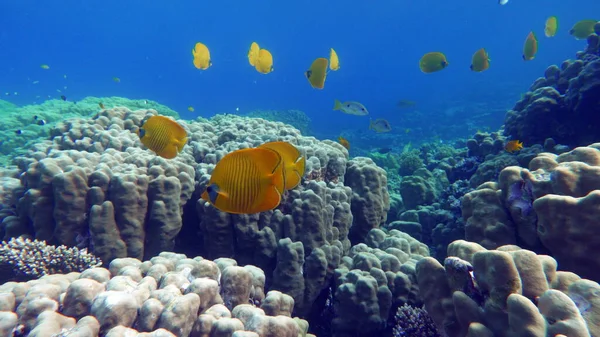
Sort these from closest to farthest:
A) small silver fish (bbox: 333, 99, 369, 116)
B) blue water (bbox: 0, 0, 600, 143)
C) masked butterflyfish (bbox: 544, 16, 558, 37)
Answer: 1. small silver fish (bbox: 333, 99, 369, 116)
2. masked butterflyfish (bbox: 544, 16, 558, 37)
3. blue water (bbox: 0, 0, 600, 143)

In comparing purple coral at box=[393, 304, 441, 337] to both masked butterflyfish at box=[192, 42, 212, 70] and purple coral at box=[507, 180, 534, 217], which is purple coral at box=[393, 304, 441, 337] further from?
masked butterflyfish at box=[192, 42, 212, 70]

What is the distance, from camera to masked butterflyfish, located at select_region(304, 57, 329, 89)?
6.30 m

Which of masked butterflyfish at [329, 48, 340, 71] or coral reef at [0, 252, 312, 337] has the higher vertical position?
masked butterflyfish at [329, 48, 340, 71]

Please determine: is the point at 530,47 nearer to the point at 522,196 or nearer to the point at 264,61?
the point at 522,196

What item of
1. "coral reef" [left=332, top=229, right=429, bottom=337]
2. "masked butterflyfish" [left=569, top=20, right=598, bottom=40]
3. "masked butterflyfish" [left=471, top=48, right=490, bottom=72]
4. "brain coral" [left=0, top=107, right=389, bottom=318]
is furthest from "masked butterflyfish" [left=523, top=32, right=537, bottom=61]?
"coral reef" [left=332, top=229, right=429, bottom=337]

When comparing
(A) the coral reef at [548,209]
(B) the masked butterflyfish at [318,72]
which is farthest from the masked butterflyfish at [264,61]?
(A) the coral reef at [548,209]

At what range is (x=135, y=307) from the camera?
234 centimetres

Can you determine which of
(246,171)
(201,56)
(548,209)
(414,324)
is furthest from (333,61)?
(246,171)

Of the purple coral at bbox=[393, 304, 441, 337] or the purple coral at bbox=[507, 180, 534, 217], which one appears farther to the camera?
the purple coral at bbox=[507, 180, 534, 217]

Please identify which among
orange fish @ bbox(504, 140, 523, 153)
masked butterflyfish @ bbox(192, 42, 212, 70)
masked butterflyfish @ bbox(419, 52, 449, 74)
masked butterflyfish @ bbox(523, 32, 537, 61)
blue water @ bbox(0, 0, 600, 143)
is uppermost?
blue water @ bbox(0, 0, 600, 143)

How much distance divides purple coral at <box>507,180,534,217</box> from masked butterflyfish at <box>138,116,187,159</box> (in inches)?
153

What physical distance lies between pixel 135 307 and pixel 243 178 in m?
1.33

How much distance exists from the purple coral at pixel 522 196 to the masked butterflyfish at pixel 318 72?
3908 mm

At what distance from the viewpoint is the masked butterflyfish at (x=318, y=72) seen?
6.30m
